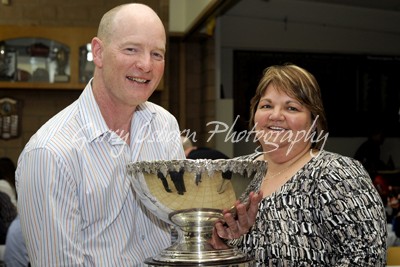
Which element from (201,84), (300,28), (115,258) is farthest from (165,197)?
(300,28)

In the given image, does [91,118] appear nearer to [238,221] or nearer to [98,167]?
[98,167]

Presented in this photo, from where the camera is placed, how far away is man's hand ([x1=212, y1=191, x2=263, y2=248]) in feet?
3.90

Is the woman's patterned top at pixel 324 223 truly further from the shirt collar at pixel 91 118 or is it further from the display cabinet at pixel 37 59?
the display cabinet at pixel 37 59

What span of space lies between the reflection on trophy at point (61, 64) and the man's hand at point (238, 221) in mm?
4466

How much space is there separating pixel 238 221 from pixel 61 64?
4.56 m

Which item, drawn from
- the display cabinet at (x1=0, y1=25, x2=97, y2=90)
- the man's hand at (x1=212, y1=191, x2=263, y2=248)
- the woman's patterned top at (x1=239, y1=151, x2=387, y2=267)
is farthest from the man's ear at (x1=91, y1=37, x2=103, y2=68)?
the display cabinet at (x1=0, y1=25, x2=97, y2=90)

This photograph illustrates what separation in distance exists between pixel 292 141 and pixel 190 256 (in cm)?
70

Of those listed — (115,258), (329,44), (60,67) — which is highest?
(329,44)

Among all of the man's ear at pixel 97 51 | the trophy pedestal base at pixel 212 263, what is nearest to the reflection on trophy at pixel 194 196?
the trophy pedestal base at pixel 212 263

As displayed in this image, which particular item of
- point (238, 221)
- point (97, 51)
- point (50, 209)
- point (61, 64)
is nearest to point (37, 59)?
point (61, 64)

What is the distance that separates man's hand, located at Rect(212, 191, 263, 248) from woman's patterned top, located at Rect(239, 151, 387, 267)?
39 cm

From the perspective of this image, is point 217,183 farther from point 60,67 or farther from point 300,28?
point 300,28

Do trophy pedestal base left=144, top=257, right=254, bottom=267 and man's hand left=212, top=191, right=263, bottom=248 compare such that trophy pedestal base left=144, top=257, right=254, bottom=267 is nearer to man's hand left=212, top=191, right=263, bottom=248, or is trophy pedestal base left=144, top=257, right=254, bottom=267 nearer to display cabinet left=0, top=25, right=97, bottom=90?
man's hand left=212, top=191, right=263, bottom=248

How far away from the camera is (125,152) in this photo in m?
1.42
